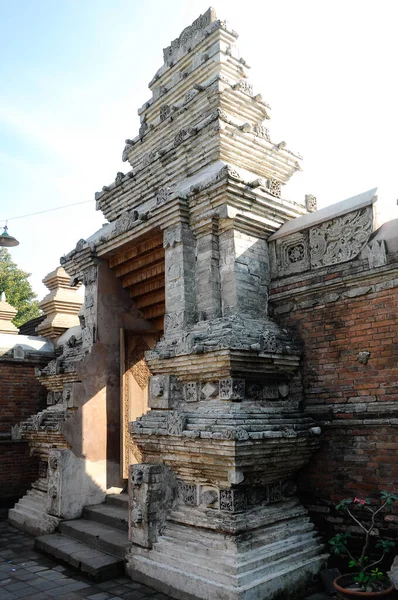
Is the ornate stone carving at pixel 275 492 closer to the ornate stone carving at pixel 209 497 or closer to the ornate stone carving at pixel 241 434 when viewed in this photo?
the ornate stone carving at pixel 209 497

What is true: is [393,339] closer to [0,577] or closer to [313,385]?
[313,385]

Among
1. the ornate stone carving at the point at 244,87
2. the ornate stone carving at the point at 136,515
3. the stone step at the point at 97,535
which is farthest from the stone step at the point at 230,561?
the ornate stone carving at the point at 244,87

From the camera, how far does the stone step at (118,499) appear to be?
25.1ft

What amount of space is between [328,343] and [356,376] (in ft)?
1.78

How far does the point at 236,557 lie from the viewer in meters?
4.98

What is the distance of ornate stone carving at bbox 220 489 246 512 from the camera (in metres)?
5.34

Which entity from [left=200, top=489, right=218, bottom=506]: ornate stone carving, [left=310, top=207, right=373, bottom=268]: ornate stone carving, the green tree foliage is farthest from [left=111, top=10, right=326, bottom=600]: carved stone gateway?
the green tree foliage

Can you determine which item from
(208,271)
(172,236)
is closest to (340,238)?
(208,271)

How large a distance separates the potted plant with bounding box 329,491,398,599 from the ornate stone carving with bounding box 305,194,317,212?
4185 mm

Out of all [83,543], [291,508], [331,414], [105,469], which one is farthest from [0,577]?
[331,414]

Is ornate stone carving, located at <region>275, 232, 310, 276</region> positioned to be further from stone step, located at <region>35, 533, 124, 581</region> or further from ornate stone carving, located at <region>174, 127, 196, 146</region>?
stone step, located at <region>35, 533, 124, 581</region>

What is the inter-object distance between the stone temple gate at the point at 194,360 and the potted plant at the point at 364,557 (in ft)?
1.60

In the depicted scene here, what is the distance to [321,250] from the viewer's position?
6.39 m

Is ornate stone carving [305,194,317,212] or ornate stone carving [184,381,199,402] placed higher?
ornate stone carving [305,194,317,212]
